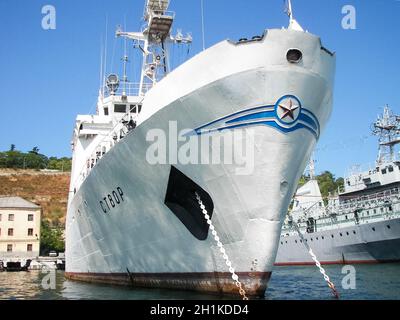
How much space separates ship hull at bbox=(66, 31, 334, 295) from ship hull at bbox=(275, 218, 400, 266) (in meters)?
20.9

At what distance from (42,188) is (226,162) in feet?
269

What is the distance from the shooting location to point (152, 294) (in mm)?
12781

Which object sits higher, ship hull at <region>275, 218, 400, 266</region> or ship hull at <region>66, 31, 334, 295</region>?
ship hull at <region>66, 31, 334, 295</region>

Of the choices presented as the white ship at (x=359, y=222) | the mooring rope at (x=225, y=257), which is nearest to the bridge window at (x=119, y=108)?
the mooring rope at (x=225, y=257)

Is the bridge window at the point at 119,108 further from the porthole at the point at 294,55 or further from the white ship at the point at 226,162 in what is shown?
the porthole at the point at 294,55

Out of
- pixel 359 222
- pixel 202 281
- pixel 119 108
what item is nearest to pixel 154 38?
pixel 119 108

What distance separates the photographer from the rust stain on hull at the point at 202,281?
11180 mm

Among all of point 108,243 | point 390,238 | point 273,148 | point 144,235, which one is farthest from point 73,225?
point 390,238

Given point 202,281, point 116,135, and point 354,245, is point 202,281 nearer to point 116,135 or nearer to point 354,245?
point 116,135

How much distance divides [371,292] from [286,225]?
1112 inches

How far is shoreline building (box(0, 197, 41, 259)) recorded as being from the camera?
44.2m

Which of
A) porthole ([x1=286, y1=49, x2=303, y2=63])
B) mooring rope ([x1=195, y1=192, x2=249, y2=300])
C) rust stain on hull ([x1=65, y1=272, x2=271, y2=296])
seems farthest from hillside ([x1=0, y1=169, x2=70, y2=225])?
porthole ([x1=286, y1=49, x2=303, y2=63])

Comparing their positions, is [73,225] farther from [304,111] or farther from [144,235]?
[304,111]

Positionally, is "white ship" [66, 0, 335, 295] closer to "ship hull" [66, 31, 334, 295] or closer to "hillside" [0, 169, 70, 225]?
"ship hull" [66, 31, 334, 295]
